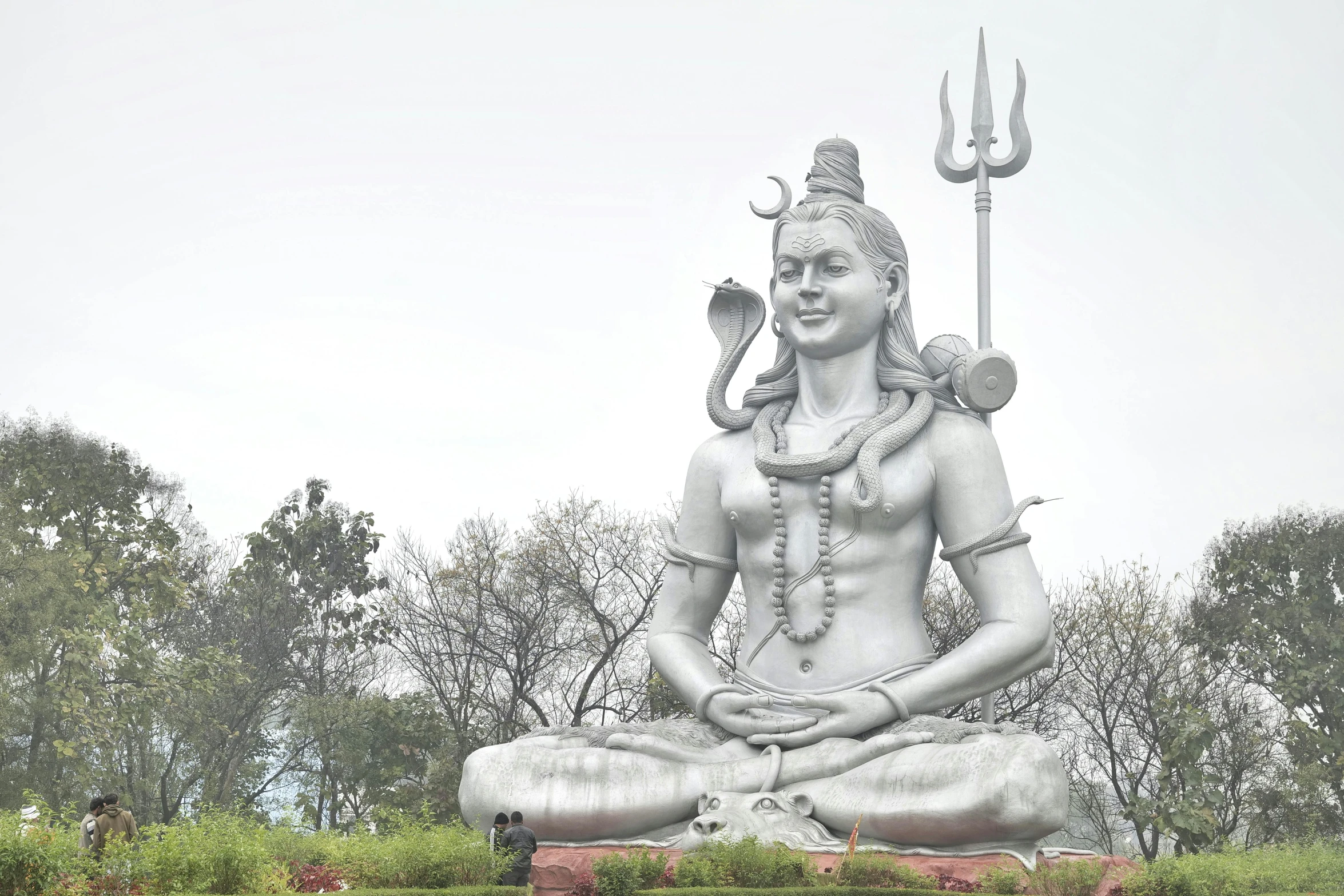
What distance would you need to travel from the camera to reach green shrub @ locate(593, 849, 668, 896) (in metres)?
7.43

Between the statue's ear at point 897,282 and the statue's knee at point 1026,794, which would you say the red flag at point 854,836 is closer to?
the statue's knee at point 1026,794

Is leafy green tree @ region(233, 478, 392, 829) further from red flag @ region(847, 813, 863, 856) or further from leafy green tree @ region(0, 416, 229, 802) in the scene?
red flag @ region(847, 813, 863, 856)

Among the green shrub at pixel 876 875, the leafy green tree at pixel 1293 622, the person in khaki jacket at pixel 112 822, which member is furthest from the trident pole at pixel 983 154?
the leafy green tree at pixel 1293 622

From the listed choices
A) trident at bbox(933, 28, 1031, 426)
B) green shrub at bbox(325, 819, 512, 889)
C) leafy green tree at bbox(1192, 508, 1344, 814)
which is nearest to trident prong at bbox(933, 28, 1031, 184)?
trident at bbox(933, 28, 1031, 426)

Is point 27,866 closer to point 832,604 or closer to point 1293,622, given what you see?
point 832,604

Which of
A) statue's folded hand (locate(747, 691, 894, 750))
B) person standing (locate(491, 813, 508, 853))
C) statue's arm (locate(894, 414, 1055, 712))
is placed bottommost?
person standing (locate(491, 813, 508, 853))

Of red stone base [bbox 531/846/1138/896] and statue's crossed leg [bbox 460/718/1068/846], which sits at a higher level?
statue's crossed leg [bbox 460/718/1068/846]

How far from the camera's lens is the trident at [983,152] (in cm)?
1157

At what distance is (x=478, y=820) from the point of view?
9.12 m

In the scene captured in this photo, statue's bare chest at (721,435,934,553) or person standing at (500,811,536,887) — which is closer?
person standing at (500,811,536,887)

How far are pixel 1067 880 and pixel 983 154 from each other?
6.11 meters

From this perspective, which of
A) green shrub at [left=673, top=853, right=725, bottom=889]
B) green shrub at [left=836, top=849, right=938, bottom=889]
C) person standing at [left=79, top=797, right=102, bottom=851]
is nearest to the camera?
green shrub at [left=673, top=853, right=725, bottom=889]

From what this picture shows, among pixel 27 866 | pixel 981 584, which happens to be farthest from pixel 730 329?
pixel 27 866

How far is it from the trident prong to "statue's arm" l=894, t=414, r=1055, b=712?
2.68 metres
